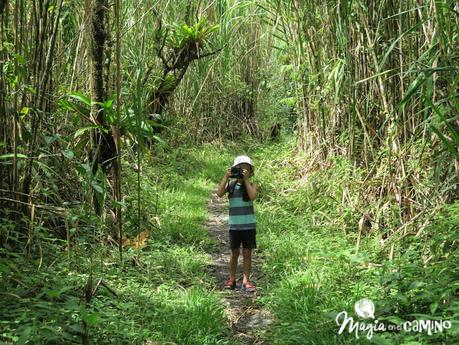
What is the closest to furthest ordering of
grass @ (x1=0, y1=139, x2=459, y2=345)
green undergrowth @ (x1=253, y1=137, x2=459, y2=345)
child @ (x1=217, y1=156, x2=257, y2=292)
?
grass @ (x1=0, y1=139, x2=459, y2=345)
green undergrowth @ (x1=253, y1=137, x2=459, y2=345)
child @ (x1=217, y1=156, x2=257, y2=292)

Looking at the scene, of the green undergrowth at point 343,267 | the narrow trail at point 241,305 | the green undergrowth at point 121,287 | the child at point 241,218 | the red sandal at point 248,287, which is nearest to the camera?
the green undergrowth at point 121,287

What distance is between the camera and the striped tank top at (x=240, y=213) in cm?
360

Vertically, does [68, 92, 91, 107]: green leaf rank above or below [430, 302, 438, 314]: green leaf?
above

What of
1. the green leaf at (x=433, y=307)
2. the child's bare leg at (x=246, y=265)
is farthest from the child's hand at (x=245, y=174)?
the green leaf at (x=433, y=307)

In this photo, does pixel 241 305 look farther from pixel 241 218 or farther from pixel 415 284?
pixel 415 284

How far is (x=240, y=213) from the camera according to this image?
3617mm

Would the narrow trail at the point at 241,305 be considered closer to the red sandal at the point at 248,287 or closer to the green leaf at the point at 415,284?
the red sandal at the point at 248,287

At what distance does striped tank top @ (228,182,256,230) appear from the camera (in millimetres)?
3600

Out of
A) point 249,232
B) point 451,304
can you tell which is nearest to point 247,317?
point 249,232

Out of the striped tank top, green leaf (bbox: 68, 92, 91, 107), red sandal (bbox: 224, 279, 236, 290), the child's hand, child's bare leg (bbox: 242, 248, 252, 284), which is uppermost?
green leaf (bbox: 68, 92, 91, 107)

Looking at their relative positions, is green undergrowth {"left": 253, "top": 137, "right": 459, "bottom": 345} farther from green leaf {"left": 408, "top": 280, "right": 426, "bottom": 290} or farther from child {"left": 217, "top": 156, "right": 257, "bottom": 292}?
child {"left": 217, "top": 156, "right": 257, "bottom": 292}

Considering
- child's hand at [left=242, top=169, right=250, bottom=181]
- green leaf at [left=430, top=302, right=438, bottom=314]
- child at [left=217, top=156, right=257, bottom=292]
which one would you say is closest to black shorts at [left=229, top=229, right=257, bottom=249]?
child at [left=217, top=156, right=257, bottom=292]

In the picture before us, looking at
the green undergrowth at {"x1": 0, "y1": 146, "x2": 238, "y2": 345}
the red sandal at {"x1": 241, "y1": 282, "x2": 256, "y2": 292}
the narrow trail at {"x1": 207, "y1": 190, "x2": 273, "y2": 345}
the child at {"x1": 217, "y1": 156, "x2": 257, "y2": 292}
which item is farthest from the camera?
the child at {"x1": 217, "y1": 156, "x2": 257, "y2": 292}

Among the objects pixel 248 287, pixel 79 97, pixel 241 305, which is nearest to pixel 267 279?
pixel 248 287
